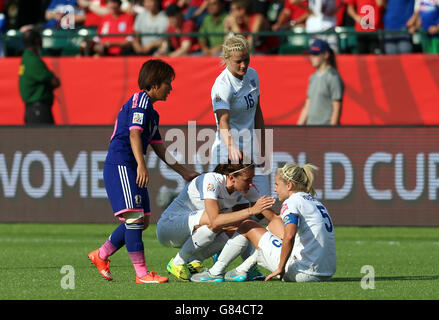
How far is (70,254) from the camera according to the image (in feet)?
35.6

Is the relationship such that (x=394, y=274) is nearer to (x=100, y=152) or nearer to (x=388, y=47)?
(x=100, y=152)

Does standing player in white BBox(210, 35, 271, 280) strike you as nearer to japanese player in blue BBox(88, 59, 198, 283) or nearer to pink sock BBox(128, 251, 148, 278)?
japanese player in blue BBox(88, 59, 198, 283)

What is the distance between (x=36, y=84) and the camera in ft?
50.7

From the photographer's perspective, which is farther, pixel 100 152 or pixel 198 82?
pixel 198 82

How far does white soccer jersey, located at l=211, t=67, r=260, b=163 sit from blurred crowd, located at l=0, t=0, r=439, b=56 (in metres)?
6.89

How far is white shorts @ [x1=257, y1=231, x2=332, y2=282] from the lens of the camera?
26.7 feet

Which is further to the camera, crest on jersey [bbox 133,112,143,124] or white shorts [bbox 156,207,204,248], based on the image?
white shorts [bbox 156,207,204,248]

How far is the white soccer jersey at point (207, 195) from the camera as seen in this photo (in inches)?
327

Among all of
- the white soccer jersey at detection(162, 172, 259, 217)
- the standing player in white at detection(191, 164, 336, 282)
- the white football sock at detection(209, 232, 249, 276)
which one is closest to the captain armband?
the standing player in white at detection(191, 164, 336, 282)

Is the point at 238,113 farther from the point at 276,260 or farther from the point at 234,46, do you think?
the point at 276,260

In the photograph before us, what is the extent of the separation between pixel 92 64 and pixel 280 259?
31.0ft

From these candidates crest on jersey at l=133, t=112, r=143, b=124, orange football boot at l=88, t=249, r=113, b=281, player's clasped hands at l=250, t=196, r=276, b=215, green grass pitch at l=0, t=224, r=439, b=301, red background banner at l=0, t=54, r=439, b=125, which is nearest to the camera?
green grass pitch at l=0, t=224, r=439, b=301

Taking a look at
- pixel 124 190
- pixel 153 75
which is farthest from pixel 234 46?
pixel 124 190
